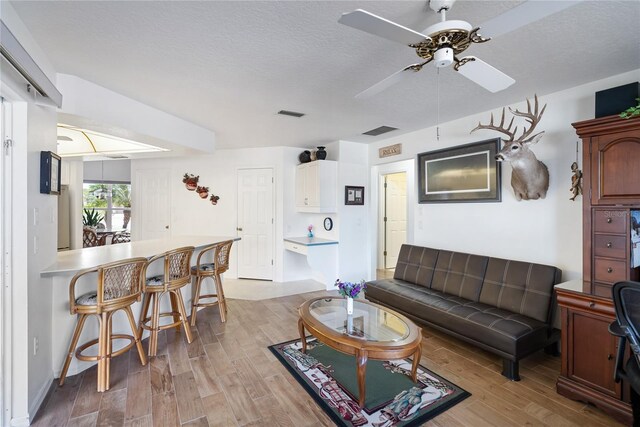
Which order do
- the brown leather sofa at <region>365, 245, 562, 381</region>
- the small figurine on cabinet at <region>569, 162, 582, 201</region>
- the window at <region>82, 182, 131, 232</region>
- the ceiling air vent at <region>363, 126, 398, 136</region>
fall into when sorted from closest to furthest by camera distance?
the brown leather sofa at <region>365, 245, 562, 381</region> → the small figurine on cabinet at <region>569, 162, 582, 201</region> → the ceiling air vent at <region>363, 126, 398, 136</region> → the window at <region>82, 182, 131, 232</region>

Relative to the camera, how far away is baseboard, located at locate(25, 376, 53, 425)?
1.90 metres

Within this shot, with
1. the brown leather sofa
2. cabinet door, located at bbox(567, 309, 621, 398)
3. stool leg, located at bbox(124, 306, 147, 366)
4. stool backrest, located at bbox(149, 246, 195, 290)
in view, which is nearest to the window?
stool backrest, located at bbox(149, 246, 195, 290)

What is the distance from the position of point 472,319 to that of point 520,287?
0.64 meters

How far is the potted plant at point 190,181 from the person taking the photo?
5.57 meters

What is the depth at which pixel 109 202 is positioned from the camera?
7.48 meters

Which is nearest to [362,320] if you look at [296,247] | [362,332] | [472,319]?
[362,332]

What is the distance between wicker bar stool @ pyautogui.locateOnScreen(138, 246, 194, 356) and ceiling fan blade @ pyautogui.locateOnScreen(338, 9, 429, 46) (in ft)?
7.96

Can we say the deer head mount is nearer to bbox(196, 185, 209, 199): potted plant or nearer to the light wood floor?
the light wood floor

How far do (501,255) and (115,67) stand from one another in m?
4.08

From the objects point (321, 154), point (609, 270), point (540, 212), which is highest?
point (321, 154)

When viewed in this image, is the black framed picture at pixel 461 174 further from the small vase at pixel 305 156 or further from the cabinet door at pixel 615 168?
the small vase at pixel 305 156

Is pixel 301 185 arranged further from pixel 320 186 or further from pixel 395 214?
pixel 395 214

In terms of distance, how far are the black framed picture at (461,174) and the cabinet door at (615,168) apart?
3.45ft

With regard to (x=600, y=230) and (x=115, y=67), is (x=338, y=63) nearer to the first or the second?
(x=115, y=67)
